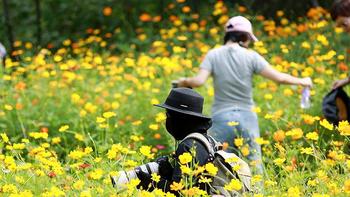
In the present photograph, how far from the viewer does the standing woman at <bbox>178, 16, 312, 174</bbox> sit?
16.3 feet

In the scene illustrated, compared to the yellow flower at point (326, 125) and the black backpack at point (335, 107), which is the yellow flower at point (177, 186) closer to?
the yellow flower at point (326, 125)

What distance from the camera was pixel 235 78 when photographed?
5043 millimetres

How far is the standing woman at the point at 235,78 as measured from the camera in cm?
498

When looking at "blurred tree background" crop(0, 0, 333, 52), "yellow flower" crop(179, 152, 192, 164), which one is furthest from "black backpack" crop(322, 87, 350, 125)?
"blurred tree background" crop(0, 0, 333, 52)

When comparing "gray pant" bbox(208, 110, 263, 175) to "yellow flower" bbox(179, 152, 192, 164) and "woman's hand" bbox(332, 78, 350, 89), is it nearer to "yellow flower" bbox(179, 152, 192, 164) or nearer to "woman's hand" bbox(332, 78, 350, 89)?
"woman's hand" bbox(332, 78, 350, 89)

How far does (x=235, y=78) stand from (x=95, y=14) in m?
6.57

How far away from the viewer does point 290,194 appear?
3068mm

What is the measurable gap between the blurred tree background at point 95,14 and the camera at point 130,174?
6.50 m

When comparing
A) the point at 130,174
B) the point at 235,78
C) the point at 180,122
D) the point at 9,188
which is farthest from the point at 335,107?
the point at 9,188

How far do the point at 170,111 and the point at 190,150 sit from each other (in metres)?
0.28

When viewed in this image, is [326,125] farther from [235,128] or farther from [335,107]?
A: [335,107]

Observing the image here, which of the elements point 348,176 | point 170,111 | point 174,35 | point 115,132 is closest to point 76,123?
point 115,132

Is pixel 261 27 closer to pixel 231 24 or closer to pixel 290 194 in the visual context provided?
pixel 231 24

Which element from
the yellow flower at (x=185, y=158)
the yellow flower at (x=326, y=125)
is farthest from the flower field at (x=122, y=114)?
the yellow flower at (x=185, y=158)
